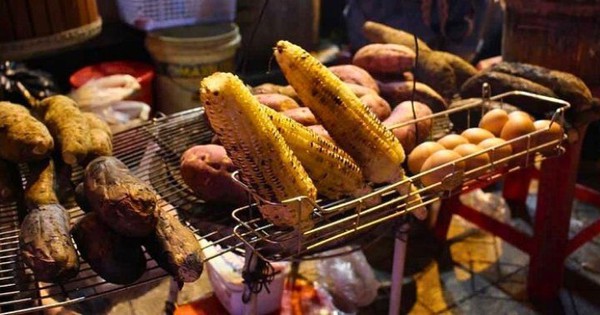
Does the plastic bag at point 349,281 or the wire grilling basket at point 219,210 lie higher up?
the wire grilling basket at point 219,210

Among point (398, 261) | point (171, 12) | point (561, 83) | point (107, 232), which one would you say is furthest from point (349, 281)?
point (171, 12)

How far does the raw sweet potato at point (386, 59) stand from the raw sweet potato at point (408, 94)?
0.05 meters

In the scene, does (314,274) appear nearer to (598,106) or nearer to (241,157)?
(598,106)

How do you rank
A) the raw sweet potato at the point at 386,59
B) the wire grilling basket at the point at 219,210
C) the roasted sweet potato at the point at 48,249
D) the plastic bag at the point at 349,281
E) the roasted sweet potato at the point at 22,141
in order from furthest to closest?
the plastic bag at the point at 349,281 → the raw sweet potato at the point at 386,59 → the roasted sweet potato at the point at 22,141 → the wire grilling basket at the point at 219,210 → the roasted sweet potato at the point at 48,249

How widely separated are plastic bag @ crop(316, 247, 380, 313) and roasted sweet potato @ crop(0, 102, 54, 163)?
100 cm

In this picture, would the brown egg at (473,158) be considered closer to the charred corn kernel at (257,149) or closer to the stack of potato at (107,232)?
the charred corn kernel at (257,149)

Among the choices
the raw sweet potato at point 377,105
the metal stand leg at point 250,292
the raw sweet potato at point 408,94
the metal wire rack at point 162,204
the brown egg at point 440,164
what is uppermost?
the raw sweet potato at point 377,105

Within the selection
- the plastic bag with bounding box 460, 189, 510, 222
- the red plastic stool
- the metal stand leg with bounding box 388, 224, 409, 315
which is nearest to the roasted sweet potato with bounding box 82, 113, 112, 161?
the metal stand leg with bounding box 388, 224, 409, 315

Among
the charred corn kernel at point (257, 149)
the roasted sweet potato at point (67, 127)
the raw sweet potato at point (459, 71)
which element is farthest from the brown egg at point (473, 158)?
the roasted sweet potato at point (67, 127)

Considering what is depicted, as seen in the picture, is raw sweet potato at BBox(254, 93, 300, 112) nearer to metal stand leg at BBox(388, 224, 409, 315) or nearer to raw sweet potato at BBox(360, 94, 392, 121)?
raw sweet potato at BBox(360, 94, 392, 121)

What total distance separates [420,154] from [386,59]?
0.43 m

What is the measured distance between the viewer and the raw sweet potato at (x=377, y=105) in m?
1.44

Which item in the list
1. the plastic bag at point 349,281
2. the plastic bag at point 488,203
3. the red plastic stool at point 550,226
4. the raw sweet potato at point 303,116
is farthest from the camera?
the plastic bag at point 488,203

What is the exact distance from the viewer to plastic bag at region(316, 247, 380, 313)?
1915mm
